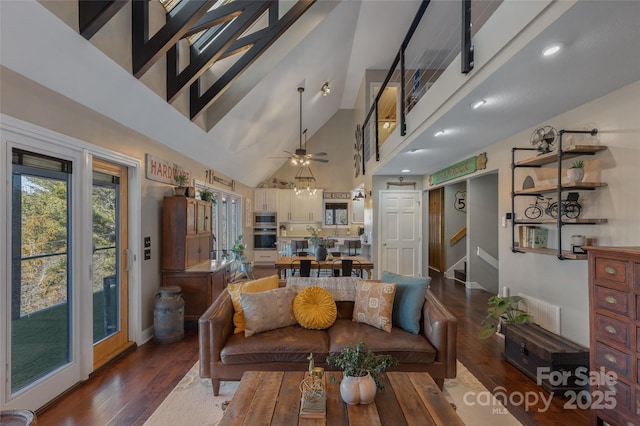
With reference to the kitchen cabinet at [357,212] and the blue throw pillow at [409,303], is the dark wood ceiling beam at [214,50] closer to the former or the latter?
the blue throw pillow at [409,303]

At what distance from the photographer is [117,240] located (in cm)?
327

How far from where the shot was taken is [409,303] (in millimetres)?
2734

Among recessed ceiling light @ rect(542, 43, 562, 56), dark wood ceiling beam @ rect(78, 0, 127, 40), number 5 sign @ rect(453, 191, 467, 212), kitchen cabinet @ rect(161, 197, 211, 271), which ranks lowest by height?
kitchen cabinet @ rect(161, 197, 211, 271)

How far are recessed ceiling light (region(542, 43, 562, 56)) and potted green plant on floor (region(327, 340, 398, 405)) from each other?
201cm

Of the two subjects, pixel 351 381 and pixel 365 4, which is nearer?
pixel 351 381

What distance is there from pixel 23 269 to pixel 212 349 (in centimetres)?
143

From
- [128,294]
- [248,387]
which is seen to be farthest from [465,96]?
[128,294]

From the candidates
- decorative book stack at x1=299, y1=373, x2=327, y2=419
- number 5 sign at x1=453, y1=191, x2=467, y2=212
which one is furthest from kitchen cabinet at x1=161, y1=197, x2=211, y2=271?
number 5 sign at x1=453, y1=191, x2=467, y2=212

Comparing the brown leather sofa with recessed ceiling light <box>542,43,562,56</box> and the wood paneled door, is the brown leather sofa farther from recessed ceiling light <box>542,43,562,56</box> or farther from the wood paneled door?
the wood paneled door

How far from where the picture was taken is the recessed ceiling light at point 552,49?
5.74ft

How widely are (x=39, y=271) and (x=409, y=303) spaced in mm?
2948

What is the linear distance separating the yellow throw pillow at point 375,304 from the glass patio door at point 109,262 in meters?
2.48

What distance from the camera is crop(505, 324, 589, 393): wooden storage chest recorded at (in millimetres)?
2506

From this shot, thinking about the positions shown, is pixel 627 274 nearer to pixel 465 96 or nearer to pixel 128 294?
pixel 465 96
